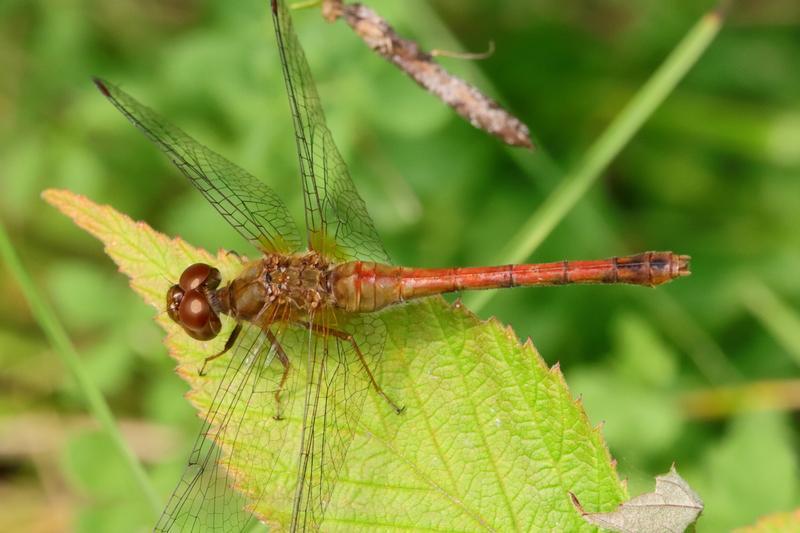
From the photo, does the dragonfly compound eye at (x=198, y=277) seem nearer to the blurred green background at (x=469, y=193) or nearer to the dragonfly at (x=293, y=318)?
the dragonfly at (x=293, y=318)

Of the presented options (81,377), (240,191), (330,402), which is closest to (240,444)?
(330,402)

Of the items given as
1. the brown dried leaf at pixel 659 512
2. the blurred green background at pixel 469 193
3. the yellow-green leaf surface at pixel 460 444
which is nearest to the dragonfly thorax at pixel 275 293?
the yellow-green leaf surface at pixel 460 444

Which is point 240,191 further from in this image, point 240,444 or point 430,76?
point 240,444

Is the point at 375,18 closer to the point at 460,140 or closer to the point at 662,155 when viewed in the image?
the point at 460,140

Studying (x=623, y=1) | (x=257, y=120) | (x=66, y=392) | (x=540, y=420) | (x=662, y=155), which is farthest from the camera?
(x=623, y=1)

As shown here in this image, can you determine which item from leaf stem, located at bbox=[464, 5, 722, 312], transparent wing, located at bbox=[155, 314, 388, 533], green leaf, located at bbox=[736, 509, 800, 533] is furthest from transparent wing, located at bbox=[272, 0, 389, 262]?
green leaf, located at bbox=[736, 509, 800, 533]

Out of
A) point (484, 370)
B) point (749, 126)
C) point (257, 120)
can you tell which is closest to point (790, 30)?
point (749, 126)
